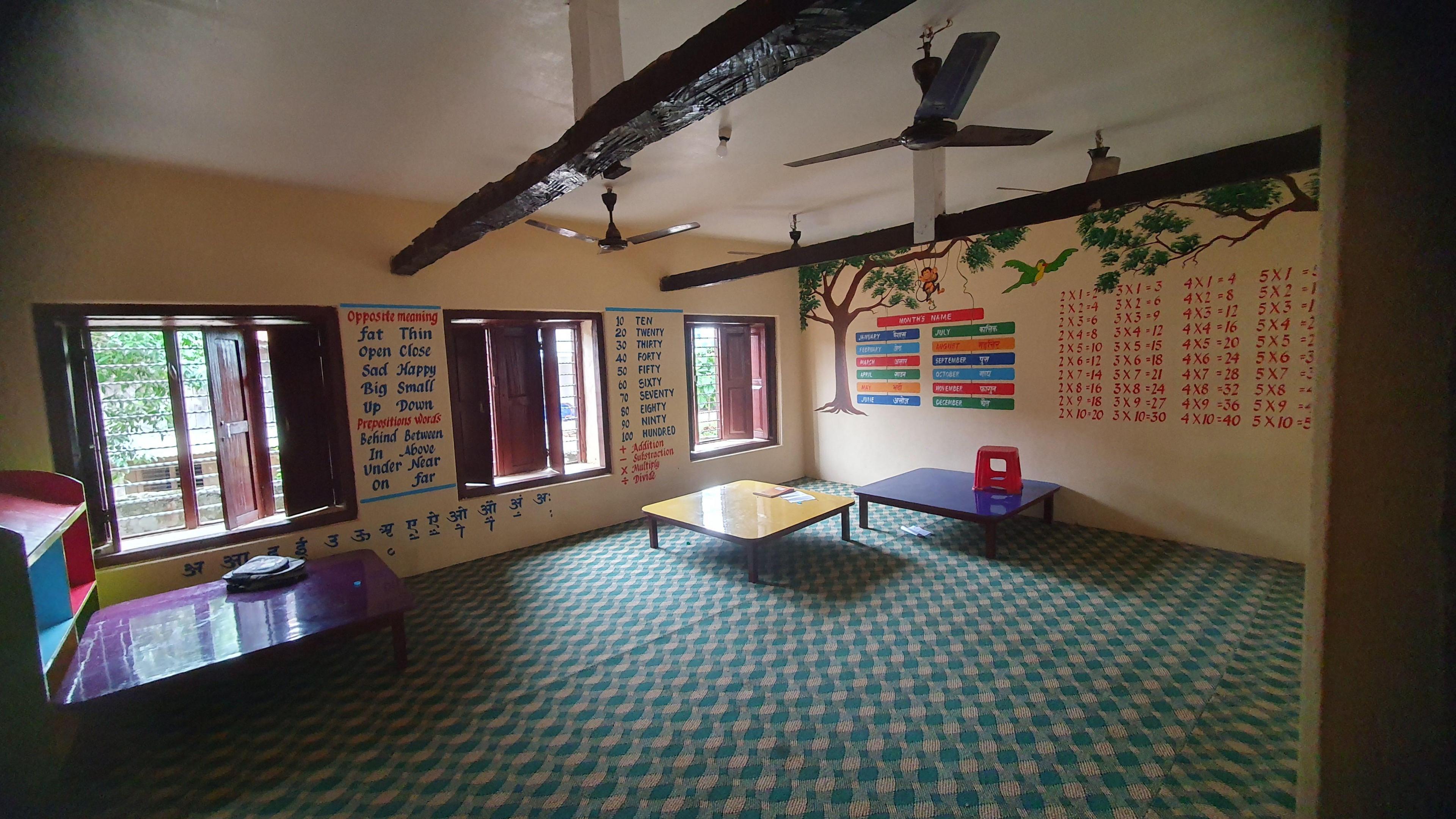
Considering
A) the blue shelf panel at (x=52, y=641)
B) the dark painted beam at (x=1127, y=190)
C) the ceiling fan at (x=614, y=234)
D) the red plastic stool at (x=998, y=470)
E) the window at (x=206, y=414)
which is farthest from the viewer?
the red plastic stool at (x=998, y=470)

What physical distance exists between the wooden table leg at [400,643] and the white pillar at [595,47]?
7.49 ft

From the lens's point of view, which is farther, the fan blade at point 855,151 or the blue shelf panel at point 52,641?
the fan blade at point 855,151

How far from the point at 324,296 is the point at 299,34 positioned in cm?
197

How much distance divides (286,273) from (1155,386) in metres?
5.63

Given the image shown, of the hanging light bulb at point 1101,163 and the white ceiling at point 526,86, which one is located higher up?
the white ceiling at point 526,86

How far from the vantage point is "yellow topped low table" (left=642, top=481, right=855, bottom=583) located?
3.29m

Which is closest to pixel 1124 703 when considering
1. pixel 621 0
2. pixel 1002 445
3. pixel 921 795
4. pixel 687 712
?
pixel 921 795

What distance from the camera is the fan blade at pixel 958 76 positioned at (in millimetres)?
1499

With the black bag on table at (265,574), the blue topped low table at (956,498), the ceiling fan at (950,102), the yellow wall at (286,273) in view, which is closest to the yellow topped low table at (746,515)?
the blue topped low table at (956,498)

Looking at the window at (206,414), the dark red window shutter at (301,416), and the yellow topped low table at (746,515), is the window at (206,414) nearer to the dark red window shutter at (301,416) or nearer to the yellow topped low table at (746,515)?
the dark red window shutter at (301,416)

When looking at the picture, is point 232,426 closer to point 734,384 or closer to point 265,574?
point 265,574

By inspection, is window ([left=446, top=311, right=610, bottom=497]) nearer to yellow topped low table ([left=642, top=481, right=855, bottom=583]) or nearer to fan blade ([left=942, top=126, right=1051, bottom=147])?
yellow topped low table ([left=642, top=481, right=855, bottom=583])

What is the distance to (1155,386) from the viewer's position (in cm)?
369

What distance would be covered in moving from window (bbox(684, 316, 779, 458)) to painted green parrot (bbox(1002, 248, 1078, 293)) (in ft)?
7.69
